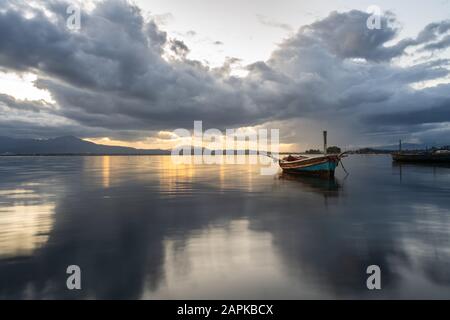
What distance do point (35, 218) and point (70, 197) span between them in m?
10.2

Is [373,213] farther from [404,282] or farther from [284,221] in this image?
[404,282]

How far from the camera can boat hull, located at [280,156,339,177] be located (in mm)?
45000

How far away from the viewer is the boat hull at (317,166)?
4500cm

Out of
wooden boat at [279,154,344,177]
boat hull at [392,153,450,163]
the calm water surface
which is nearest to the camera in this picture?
the calm water surface

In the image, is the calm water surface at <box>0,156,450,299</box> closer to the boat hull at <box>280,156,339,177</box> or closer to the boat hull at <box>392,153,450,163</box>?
the boat hull at <box>280,156,339,177</box>

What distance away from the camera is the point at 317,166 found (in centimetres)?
4672

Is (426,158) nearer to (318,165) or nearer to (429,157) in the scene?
(429,157)

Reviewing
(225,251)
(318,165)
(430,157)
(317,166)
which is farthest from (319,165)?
(430,157)

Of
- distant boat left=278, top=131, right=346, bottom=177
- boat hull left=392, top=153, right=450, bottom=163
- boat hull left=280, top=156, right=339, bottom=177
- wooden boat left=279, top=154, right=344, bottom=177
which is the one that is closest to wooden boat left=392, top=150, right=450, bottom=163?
boat hull left=392, top=153, right=450, bottom=163

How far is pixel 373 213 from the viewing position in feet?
65.5

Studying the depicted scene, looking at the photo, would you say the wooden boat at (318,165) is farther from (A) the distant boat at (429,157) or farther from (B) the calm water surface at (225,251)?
(A) the distant boat at (429,157)

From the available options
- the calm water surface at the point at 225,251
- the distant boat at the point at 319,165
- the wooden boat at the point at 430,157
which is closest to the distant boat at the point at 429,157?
the wooden boat at the point at 430,157

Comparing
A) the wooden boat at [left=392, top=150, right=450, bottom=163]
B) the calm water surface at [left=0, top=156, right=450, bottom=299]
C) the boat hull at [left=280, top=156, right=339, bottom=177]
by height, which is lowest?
the calm water surface at [left=0, top=156, right=450, bottom=299]

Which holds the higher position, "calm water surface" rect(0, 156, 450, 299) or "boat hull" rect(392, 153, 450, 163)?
"boat hull" rect(392, 153, 450, 163)
